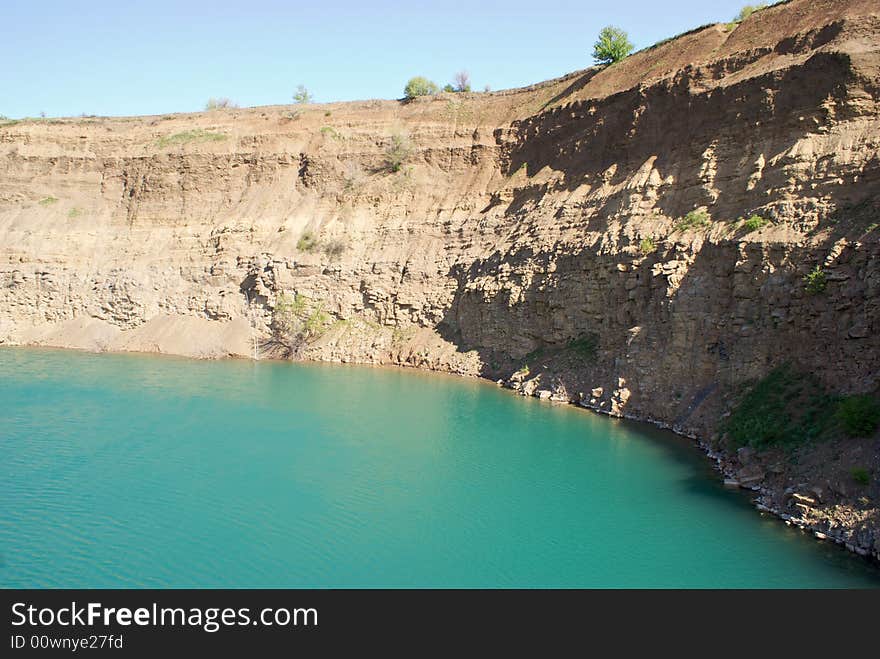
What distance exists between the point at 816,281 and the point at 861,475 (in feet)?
19.3

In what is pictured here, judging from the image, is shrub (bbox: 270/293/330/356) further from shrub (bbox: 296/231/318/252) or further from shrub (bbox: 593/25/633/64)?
shrub (bbox: 593/25/633/64)

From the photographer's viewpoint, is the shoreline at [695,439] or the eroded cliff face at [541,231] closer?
the shoreline at [695,439]

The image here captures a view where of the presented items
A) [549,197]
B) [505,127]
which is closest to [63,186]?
[505,127]

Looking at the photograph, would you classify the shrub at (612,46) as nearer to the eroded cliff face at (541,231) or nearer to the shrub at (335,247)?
the eroded cliff face at (541,231)

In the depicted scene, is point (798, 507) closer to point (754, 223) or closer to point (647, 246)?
point (754, 223)

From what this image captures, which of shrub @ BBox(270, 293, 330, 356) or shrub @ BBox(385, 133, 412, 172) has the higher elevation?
shrub @ BBox(385, 133, 412, 172)

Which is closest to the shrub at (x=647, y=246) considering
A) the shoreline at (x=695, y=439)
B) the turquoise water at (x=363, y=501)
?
the shoreline at (x=695, y=439)

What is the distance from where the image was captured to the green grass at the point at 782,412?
49.8 ft

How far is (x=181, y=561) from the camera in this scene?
37.3 feet

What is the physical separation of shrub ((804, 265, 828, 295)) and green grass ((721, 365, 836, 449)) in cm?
198

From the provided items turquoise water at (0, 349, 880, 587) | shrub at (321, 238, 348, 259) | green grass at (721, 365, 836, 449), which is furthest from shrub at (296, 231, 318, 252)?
green grass at (721, 365, 836, 449)

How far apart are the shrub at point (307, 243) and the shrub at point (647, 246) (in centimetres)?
1790

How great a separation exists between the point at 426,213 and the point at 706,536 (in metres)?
24.6

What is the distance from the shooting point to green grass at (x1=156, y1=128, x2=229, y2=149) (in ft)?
130
